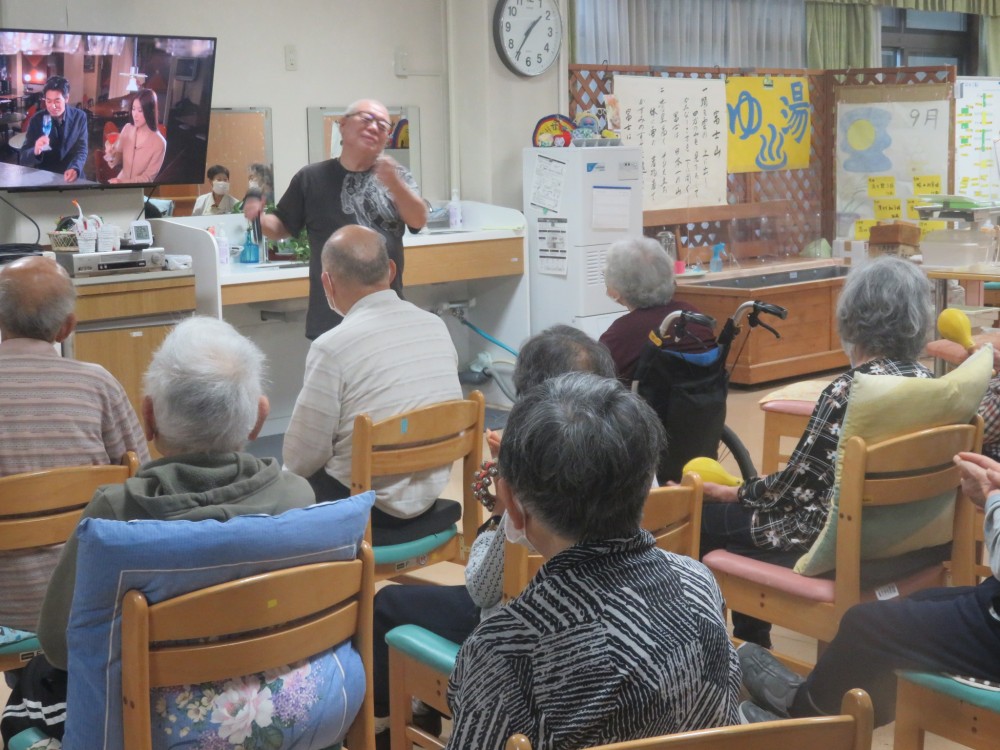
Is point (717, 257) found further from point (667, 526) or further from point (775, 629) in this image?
point (667, 526)

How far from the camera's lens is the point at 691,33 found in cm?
724

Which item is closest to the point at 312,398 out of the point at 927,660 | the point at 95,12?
the point at 927,660

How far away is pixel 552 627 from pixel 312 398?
1537 millimetres

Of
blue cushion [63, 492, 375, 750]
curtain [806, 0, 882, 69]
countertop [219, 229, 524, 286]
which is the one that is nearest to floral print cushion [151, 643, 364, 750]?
blue cushion [63, 492, 375, 750]

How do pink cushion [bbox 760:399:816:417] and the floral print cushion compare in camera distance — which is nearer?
the floral print cushion

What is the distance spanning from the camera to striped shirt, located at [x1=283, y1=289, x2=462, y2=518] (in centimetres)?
267

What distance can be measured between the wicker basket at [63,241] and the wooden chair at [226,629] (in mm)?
3370

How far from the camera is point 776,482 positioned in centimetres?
250

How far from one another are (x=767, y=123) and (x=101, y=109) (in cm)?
441

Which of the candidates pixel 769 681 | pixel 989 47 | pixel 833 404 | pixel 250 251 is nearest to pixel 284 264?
pixel 250 251

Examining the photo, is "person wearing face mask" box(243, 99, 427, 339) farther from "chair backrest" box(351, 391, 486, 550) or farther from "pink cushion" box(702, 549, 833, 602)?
"pink cushion" box(702, 549, 833, 602)

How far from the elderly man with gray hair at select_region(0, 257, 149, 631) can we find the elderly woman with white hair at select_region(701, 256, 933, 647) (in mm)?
1319

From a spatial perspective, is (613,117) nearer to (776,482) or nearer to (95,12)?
(95,12)

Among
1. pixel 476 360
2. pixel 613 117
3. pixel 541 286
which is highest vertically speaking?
pixel 613 117
